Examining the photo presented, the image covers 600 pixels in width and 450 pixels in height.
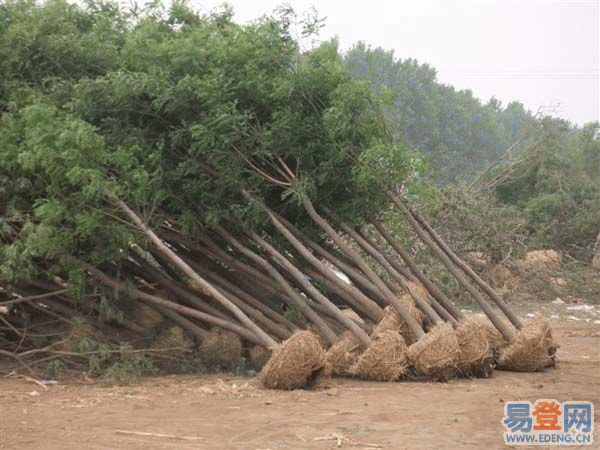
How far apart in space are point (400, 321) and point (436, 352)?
65 centimetres

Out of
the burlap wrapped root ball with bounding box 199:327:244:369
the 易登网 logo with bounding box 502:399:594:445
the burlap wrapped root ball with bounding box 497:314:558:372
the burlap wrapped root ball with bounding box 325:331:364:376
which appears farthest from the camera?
the burlap wrapped root ball with bounding box 199:327:244:369

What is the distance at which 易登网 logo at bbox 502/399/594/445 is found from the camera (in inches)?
228

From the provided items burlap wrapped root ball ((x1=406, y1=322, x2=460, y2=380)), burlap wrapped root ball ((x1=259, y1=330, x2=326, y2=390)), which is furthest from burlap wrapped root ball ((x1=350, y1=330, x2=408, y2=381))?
burlap wrapped root ball ((x1=259, y1=330, x2=326, y2=390))

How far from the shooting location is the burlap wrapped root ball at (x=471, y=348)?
334 inches

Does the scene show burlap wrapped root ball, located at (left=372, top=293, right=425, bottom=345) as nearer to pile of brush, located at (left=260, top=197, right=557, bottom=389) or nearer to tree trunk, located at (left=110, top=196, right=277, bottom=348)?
pile of brush, located at (left=260, top=197, right=557, bottom=389)

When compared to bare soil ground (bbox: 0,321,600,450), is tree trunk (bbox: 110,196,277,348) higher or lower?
higher

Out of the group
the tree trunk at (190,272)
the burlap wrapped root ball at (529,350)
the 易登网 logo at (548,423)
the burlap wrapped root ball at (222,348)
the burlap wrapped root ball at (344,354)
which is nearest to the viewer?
the 易登网 logo at (548,423)

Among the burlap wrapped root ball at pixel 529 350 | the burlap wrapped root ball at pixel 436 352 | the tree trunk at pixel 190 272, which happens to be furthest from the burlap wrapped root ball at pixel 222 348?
the burlap wrapped root ball at pixel 529 350

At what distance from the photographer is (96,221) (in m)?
8.44

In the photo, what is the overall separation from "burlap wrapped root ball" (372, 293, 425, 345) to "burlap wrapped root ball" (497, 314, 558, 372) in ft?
3.29

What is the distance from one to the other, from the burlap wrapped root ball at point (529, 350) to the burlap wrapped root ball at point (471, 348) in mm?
532

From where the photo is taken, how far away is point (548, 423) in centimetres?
620

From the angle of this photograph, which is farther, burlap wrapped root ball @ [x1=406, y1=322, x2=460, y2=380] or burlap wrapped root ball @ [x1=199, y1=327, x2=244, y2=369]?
burlap wrapped root ball @ [x1=199, y1=327, x2=244, y2=369]

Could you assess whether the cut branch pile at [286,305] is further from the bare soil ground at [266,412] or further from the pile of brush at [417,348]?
the bare soil ground at [266,412]
